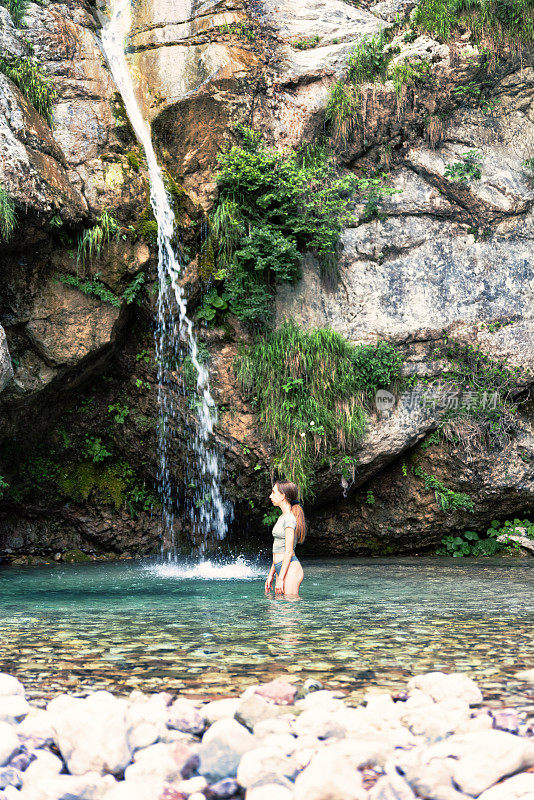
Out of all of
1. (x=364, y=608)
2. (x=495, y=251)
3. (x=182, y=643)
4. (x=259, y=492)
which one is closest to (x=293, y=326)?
(x=259, y=492)

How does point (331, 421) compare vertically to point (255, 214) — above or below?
below

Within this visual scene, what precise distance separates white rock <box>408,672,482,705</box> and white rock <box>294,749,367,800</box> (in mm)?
814

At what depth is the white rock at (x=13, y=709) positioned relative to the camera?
253 centimetres

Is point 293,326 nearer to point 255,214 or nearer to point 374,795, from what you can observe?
point 255,214

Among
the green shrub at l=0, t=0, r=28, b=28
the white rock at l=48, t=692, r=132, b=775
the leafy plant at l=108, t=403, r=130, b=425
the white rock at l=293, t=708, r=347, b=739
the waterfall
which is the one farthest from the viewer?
the leafy plant at l=108, t=403, r=130, b=425

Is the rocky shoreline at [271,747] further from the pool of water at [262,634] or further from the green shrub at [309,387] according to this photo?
the green shrub at [309,387]

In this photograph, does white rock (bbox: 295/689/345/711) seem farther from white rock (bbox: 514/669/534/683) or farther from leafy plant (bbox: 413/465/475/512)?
leafy plant (bbox: 413/465/475/512)

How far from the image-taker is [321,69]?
38.9 feet

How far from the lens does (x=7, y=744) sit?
2.25m

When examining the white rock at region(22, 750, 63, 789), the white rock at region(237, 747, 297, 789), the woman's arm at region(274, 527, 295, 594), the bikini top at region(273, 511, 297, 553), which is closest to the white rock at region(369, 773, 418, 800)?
the white rock at region(237, 747, 297, 789)

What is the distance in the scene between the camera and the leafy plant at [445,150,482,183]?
37.3ft

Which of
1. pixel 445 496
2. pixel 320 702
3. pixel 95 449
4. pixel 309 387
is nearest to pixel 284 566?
pixel 320 702

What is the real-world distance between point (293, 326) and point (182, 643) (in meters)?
7.34

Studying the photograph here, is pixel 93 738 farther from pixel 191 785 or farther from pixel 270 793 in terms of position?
pixel 270 793
